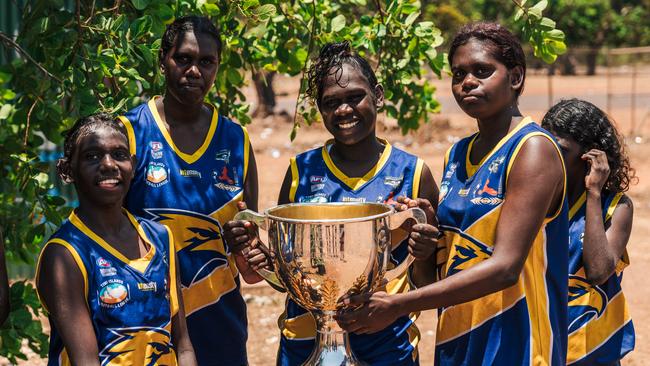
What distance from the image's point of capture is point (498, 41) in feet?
8.30

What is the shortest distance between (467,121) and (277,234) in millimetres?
15698

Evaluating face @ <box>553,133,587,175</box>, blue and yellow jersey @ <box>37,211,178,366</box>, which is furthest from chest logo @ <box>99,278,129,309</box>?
face @ <box>553,133,587,175</box>

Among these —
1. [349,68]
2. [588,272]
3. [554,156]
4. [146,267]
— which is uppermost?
[349,68]

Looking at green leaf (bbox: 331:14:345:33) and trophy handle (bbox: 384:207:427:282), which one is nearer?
trophy handle (bbox: 384:207:427:282)

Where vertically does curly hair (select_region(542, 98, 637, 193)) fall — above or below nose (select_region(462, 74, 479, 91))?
below

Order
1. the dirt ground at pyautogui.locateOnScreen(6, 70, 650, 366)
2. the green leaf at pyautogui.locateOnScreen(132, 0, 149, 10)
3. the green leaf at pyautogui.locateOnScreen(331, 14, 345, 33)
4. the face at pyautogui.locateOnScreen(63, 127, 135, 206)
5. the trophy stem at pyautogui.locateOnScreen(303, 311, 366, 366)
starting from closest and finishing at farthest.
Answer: the trophy stem at pyautogui.locateOnScreen(303, 311, 366, 366)
the face at pyautogui.locateOnScreen(63, 127, 135, 206)
the green leaf at pyautogui.locateOnScreen(132, 0, 149, 10)
the green leaf at pyautogui.locateOnScreen(331, 14, 345, 33)
the dirt ground at pyautogui.locateOnScreen(6, 70, 650, 366)

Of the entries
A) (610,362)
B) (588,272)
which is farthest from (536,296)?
(610,362)

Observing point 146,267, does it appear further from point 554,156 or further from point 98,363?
point 554,156

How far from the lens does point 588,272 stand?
2992 millimetres

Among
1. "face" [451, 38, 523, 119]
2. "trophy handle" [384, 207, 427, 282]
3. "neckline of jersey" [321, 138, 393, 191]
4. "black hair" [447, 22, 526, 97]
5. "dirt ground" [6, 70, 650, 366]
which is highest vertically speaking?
"black hair" [447, 22, 526, 97]

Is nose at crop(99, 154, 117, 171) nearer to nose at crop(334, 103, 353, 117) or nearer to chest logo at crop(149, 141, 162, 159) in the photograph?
chest logo at crop(149, 141, 162, 159)

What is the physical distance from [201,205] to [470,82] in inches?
38.2

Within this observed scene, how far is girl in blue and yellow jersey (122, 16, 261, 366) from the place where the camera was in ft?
9.65

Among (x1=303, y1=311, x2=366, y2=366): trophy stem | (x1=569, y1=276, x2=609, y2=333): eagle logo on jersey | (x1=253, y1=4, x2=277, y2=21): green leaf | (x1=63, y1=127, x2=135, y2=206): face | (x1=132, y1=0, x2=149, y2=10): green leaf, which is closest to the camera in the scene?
(x1=303, y1=311, x2=366, y2=366): trophy stem
